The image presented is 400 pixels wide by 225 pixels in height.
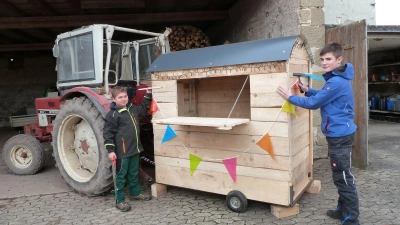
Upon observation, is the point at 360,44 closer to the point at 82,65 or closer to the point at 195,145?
the point at 195,145

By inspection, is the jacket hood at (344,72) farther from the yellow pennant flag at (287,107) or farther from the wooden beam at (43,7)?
the wooden beam at (43,7)

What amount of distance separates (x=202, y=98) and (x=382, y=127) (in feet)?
22.5

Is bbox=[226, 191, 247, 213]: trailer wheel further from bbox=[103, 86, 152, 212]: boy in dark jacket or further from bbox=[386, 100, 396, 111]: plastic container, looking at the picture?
bbox=[386, 100, 396, 111]: plastic container

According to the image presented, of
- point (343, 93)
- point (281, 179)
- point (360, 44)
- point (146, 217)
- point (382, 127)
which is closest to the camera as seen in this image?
point (343, 93)

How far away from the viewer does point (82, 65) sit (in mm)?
4336

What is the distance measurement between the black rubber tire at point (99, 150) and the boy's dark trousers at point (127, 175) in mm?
174

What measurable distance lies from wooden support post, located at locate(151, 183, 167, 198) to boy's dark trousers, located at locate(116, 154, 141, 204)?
17 cm

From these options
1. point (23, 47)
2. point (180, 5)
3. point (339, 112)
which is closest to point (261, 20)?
point (180, 5)

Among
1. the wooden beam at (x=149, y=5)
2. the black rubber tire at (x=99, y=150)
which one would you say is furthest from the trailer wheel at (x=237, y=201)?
the wooden beam at (x=149, y=5)

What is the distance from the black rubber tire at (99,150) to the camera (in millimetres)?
3682

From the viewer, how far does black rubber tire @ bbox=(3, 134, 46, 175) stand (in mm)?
5188

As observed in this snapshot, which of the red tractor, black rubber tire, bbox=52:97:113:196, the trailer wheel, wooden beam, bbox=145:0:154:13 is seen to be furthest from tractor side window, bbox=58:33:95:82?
wooden beam, bbox=145:0:154:13

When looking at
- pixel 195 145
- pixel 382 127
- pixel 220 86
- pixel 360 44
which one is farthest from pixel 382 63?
pixel 195 145

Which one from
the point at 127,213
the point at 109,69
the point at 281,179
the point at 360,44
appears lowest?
the point at 127,213
